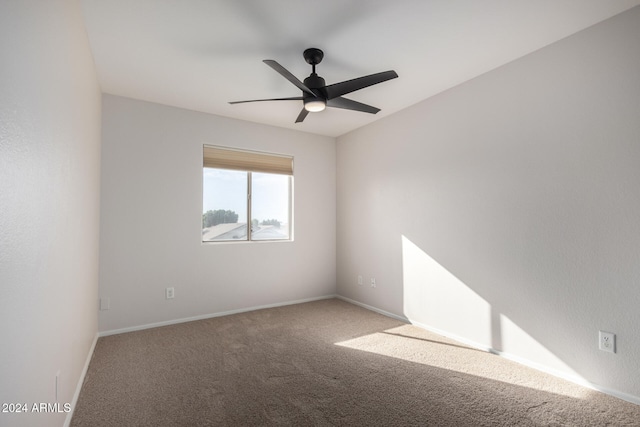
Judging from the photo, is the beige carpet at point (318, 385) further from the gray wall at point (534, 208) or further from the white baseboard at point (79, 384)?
the gray wall at point (534, 208)

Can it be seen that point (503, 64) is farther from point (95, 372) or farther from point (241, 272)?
point (95, 372)

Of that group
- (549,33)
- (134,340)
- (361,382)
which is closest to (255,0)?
(549,33)

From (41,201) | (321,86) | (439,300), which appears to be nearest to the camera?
(41,201)

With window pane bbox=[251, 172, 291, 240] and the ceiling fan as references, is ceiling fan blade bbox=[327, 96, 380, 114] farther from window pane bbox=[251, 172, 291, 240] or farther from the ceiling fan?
window pane bbox=[251, 172, 291, 240]

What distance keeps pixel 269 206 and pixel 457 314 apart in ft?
9.00

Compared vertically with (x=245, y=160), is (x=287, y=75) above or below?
above

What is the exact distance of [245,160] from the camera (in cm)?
418

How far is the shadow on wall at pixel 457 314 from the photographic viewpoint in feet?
8.31

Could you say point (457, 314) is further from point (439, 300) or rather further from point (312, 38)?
point (312, 38)

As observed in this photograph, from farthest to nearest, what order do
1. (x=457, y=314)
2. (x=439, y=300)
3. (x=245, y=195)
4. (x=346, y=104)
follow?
(x=245, y=195) → (x=439, y=300) → (x=457, y=314) → (x=346, y=104)

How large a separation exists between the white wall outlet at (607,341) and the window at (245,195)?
3479 mm

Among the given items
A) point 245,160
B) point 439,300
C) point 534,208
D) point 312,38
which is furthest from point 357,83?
point 439,300

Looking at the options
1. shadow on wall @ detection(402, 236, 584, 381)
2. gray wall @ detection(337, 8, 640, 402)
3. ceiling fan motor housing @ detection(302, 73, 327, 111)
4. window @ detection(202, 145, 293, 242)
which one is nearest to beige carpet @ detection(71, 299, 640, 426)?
shadow on wall @ detection(402, 236, 584, 381)

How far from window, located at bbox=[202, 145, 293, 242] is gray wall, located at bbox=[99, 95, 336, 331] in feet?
0.44
